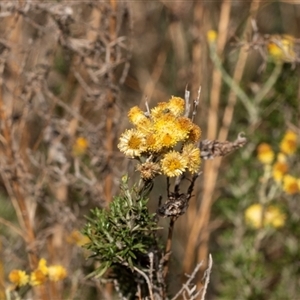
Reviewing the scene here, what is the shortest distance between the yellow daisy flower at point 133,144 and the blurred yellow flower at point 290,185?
0.89 metres

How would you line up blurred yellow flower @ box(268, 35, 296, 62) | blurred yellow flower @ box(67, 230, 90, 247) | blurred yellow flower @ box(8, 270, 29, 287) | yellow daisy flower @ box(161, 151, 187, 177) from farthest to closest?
1. blurred yellow flower @ box(67, 230, 90, 247)
2. blurred yellow flower @ box(268, 35, 296, 62)
3. blurred yellow flower @ box(8, 270, 29, 287)
4. yellow daisy flower @ box(161, 151, 187, 177)

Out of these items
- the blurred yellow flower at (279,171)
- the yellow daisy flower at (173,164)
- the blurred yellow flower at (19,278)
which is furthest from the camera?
the blurred yellow flower at (279,171)

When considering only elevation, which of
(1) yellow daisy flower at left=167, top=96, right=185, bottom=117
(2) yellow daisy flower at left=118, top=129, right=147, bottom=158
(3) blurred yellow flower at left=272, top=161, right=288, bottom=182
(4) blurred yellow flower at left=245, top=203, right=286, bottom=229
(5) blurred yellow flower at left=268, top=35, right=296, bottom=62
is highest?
(1) yellow daisy flower at left=167, top=96, right=185, bottom=117

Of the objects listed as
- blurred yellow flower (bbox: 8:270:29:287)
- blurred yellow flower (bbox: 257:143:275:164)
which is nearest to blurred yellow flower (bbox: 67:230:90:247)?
blurred yellow flower (bbox: 8:270:29:287)

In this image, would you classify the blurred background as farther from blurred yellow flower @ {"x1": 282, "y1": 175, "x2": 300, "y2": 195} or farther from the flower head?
the flower head

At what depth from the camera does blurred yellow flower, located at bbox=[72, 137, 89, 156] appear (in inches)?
70.7

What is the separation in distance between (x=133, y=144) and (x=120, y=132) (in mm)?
1046

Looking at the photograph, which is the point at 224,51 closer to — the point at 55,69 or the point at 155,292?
the point at 55,69

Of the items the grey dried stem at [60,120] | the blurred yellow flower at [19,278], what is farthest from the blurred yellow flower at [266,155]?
the blurred yellow flower at [19,278]

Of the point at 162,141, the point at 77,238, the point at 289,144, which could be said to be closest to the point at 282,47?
the point at 289,144

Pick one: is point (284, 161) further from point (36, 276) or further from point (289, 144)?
point (36, 276)

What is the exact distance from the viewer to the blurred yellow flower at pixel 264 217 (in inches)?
72.9

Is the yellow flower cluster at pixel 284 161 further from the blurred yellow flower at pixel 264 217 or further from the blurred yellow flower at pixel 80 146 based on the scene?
the blurred yellow flower at pixel 80 146

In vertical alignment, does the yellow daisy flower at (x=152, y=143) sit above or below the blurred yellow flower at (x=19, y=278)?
above
